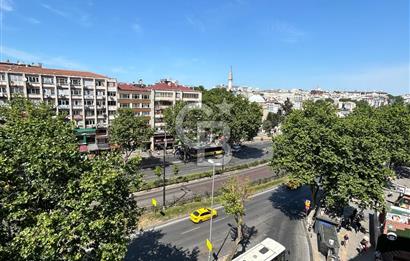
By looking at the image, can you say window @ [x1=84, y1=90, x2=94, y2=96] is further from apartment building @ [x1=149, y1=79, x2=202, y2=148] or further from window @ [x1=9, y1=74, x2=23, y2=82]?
apartment building @ [x1=149, y1=79, x2=202, y2=148]

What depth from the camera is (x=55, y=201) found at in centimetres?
1289

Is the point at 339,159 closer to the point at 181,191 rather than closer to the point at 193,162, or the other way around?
the point at 181,191

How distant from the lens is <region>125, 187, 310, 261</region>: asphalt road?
83.6 ft

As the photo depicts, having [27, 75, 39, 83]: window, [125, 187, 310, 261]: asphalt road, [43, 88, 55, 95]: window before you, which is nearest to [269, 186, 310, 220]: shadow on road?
[125, 187, 310, 261]: asphalt road

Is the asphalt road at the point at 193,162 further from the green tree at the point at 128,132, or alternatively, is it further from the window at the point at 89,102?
the window at the point at 89,102

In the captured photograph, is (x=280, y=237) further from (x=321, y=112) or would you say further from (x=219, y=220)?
(x=321, y=112)

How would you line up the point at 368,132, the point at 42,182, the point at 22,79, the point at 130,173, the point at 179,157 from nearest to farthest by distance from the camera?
the point at 42,182 < the point at 130,173 < the point at 368,132 < the point at 22,79 < the point at 179,157

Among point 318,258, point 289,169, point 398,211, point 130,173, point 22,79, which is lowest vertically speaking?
point 318,258

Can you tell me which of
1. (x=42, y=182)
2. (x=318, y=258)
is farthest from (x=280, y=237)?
(x=42, y=182)

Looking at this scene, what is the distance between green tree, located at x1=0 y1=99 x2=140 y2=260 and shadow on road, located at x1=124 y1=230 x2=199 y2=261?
40.8ft

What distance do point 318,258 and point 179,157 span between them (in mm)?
43320

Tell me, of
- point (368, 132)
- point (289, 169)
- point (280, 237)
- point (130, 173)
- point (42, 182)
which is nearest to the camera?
point (42, 182)

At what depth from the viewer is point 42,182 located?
12500mm

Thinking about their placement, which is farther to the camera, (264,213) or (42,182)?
(264,213)
